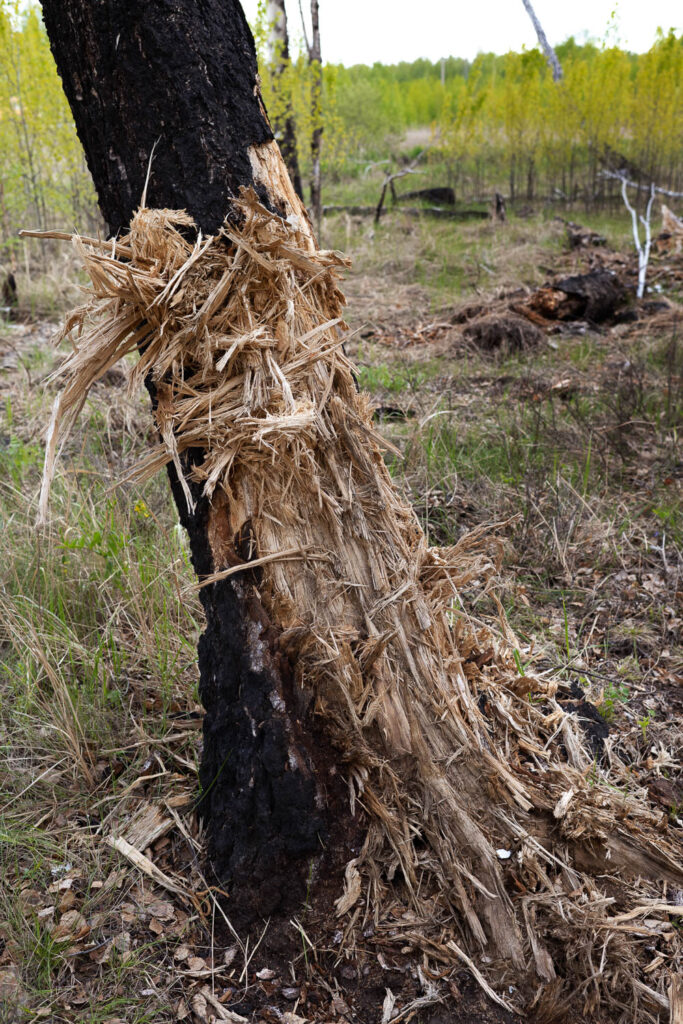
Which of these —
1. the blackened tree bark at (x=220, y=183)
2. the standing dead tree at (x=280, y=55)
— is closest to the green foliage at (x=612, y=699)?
the blackened tree bark at (x=220, y=183)

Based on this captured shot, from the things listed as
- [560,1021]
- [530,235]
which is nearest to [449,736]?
[560,1021]

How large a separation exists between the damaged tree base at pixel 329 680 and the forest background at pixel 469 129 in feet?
22.5

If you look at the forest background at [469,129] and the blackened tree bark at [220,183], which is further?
the forest background at [469,129]

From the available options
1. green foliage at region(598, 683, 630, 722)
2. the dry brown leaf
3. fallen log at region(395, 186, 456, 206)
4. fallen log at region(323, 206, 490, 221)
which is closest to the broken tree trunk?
fallen log at region(323, 206, 490, 221)

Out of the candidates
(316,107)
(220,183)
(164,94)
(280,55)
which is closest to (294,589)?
(220,183)

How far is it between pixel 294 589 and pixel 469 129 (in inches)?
567

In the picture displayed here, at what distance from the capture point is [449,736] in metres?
1.53

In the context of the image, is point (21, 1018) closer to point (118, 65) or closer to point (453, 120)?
point (118, 65)

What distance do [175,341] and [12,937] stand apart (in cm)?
129

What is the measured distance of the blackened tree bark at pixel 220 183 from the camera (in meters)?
1.39

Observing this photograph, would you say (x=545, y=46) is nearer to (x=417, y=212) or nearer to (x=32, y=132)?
(x=417, y=212)

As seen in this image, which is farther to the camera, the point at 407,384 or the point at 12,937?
the point at 407,384

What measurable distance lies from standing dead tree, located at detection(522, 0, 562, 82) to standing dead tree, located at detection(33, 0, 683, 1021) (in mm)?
18897

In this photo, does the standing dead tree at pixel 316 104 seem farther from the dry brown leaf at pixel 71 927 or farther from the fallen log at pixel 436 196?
the dry brown leaf at pixel 71 927
